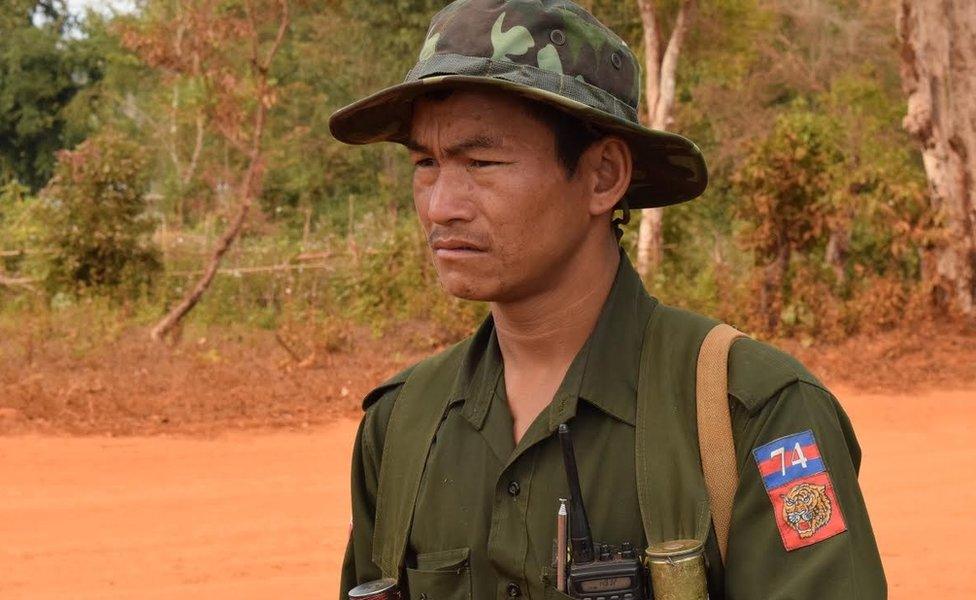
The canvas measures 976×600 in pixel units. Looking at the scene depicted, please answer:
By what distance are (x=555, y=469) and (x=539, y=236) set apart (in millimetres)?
366

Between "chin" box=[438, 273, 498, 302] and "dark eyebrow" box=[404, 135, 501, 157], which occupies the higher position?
"dark eyebrow" box=[404, 135, 501, 157]

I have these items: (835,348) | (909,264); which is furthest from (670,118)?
(835,348)

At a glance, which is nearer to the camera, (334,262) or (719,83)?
(334,262)

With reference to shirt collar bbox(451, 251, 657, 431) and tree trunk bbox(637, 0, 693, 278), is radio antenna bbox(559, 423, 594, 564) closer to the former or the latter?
shirt collar bbox(451, 251, 657, 431)

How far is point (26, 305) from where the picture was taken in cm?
1180

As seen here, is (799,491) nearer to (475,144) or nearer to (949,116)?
(475,144)

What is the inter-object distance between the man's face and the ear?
0.04 meters

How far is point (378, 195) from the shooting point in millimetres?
21047

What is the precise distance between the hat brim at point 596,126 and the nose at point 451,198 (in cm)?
14

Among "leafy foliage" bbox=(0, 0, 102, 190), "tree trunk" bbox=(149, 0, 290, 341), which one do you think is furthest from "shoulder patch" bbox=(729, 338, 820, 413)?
"leafy foliage" bbox=(0, 0, 102, 190)

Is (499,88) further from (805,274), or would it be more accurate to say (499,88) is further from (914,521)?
(805,274)

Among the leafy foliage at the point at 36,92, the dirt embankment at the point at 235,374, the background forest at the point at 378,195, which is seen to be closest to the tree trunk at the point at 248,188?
the background forest at the point at 378,195

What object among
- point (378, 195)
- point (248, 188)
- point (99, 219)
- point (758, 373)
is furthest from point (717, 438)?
point (378, 195)

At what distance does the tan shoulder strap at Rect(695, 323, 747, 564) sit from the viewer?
5.76ft
